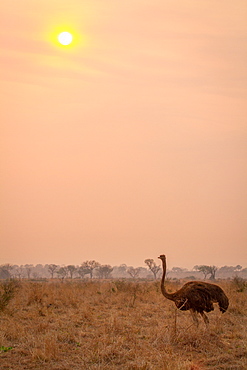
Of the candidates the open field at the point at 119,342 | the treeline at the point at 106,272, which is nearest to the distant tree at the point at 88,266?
the treeline at the point at 106,272

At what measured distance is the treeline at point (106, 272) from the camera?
86625mm

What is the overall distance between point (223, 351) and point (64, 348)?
3385 millimetres

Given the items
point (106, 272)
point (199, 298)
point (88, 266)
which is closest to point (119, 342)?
point (199, 298)

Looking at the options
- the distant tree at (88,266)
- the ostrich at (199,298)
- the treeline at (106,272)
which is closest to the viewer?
the ostrich at (199,298)

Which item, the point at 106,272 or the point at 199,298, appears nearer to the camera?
the point at 199,298

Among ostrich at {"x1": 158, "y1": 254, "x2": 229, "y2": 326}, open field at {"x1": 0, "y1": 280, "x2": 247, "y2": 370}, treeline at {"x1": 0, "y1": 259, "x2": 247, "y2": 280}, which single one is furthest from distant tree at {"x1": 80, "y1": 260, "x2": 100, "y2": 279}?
ostrich at {"x1": 158, "y1": 254, "x2": 229, "y2": 326}

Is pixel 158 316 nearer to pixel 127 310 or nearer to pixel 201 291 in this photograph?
pixel 127 310

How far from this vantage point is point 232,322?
44.4 feet

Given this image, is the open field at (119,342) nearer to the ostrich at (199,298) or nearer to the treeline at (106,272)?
the ostrich at (199,298)

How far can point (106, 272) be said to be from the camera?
99.5 meters

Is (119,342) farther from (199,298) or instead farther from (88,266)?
(88,266)

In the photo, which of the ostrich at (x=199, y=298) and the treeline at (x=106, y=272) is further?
the treeline at (x=106, y=272)

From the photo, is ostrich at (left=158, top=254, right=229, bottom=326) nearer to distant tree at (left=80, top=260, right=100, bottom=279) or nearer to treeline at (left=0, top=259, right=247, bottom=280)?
treeline at (left=0, top=259, right=247, bottom=280)

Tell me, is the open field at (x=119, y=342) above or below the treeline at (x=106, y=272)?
below
